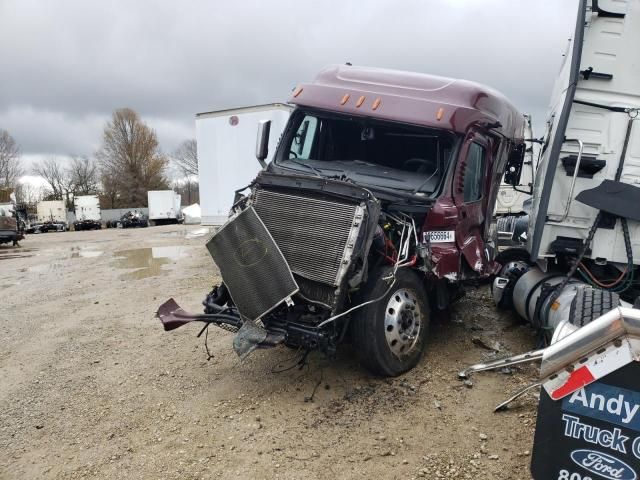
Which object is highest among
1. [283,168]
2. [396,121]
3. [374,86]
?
[374,86]

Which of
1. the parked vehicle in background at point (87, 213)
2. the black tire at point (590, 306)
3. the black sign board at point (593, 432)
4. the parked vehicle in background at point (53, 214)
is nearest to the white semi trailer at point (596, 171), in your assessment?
the black tire at point (590, 306)

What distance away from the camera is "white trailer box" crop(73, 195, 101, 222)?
42.0m

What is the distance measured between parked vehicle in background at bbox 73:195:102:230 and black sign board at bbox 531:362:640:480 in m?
45.1

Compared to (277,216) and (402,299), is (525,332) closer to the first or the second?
(402,299)

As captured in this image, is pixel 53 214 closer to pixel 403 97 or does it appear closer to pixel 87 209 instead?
pixel 87 209

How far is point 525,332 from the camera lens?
5586mm

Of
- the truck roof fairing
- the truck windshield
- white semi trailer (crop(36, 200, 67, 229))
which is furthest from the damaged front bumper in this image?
white semi trailer (crop(36, 200, 67, 229))

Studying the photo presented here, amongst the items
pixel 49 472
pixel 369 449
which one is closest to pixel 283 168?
pixel 369 449

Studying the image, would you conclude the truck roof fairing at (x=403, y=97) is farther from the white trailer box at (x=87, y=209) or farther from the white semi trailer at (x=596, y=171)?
the white trailer box at (x=87, y=209)

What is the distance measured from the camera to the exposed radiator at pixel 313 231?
12.4ft

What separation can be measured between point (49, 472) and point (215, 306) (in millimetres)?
1697

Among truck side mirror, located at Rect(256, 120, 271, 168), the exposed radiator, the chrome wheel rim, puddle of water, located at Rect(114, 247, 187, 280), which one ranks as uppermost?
truck side mirror, located at Rect(256, 120, 271, 168)

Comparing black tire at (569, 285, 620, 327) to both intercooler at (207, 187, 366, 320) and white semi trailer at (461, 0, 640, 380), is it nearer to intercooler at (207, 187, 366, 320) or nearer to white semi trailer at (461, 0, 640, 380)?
white semi trailer at (461, 0, 640, 380)

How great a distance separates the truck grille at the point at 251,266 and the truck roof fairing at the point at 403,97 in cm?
159
